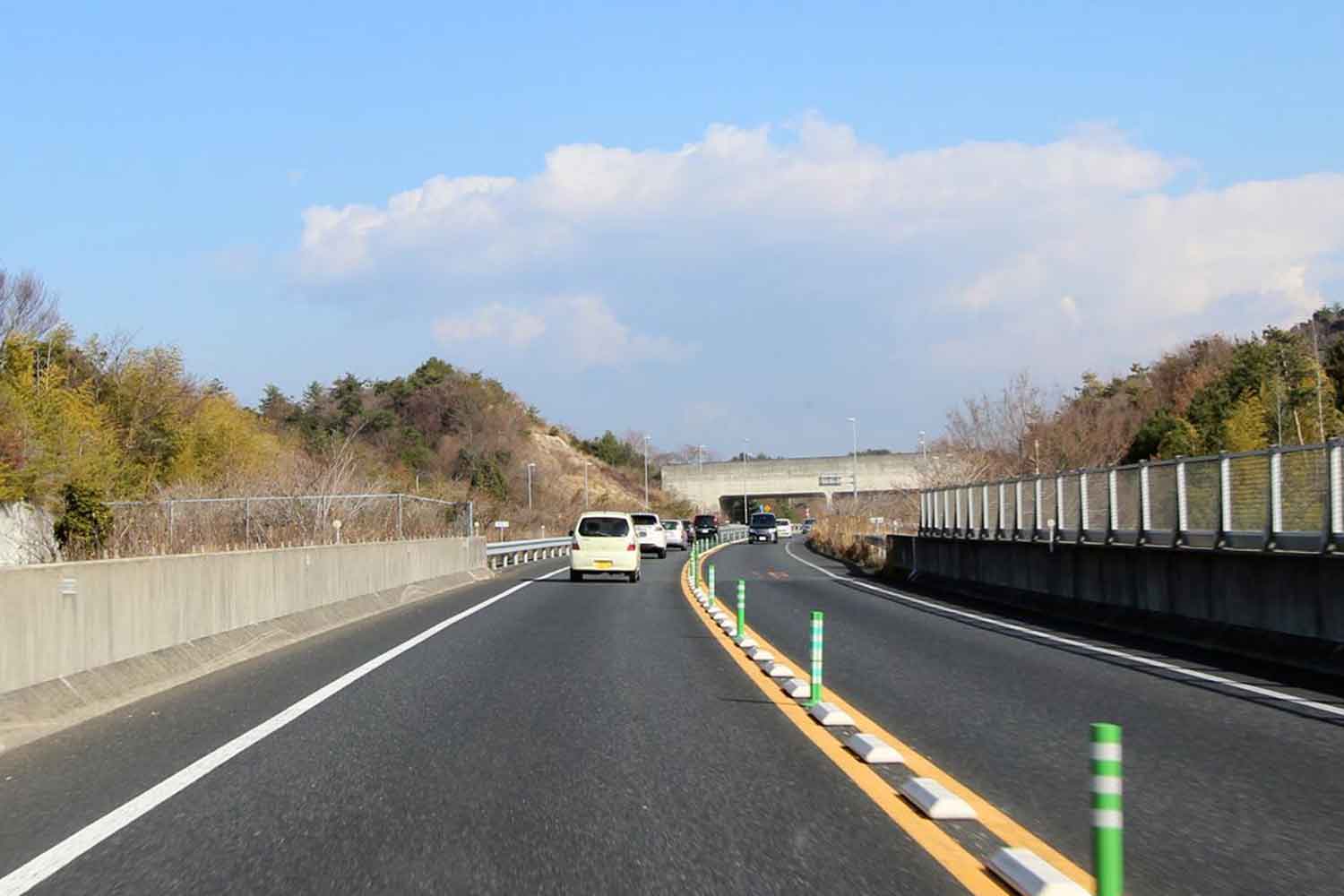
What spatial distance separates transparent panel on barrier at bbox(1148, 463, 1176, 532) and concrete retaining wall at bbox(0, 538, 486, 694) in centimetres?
1171

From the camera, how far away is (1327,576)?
1408 centimetres

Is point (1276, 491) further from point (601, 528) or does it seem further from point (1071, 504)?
point (601, 528)

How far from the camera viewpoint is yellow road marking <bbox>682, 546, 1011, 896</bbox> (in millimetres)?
6223

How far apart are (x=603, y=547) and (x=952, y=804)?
27689 millimetres

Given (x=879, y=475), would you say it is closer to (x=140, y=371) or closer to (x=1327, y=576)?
(x=140, y=371)

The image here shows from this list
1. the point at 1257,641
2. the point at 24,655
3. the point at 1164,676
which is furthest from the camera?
the point at 1257,641

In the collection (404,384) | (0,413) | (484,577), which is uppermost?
(404,384)

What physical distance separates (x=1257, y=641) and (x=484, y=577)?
82.7 feet

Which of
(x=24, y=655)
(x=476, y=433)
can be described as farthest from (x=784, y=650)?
(x=476, y=433)

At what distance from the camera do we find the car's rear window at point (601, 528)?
35.4 m

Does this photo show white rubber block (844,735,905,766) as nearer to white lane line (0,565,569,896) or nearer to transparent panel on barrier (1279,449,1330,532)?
white lane line (0,565,569,896)

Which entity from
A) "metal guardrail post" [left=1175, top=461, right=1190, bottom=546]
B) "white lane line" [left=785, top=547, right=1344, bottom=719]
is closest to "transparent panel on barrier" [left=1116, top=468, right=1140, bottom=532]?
"metal guardrail post" [left=1175, top=461, right=1190, bottom=546]

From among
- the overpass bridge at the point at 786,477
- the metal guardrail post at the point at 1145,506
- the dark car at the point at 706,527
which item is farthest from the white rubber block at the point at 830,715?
the overpass bridge at the point at 786,477

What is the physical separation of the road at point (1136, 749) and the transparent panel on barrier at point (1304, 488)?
201 cm
